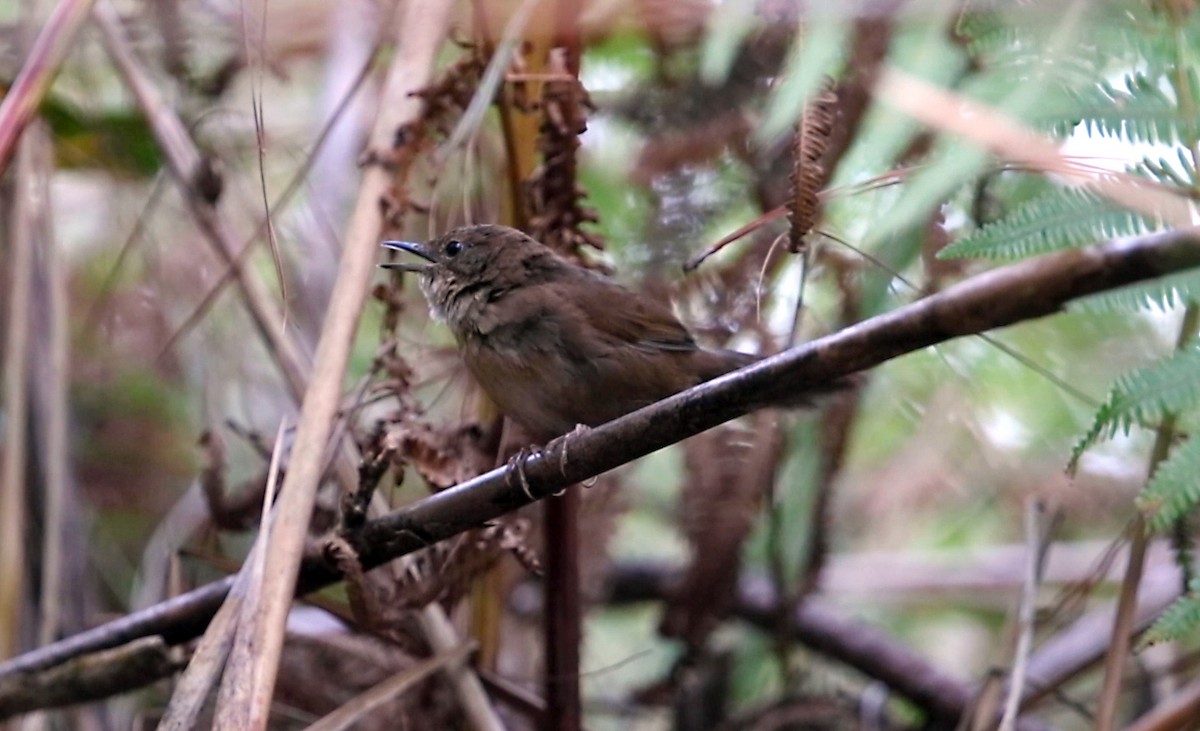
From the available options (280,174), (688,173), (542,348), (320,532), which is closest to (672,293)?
(688,173)

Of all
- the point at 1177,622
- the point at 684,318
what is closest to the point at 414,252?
the point at 684,318

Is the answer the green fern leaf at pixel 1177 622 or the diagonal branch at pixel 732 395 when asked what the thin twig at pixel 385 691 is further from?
the green fern leaf at pixel 1177 622

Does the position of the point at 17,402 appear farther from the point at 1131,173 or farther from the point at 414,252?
the point at 1131,173

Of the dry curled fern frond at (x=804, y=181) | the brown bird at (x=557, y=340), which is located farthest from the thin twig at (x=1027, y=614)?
the dry curled fern frond at (x=804, y=181)

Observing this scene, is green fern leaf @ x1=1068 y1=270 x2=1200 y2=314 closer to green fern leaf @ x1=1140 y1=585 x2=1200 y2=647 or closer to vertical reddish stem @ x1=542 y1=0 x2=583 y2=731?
green fern leaf @ x1=1140 y1=585 x2=1200 y2=647

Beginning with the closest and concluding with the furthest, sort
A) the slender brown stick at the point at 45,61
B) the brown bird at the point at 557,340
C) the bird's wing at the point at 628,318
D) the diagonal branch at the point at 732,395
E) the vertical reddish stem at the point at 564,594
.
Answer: the diagonal branch at the point at 732,395 < the slender brown stick at the point at 45,61 < the vertical reddish stem at the point at 564,594 < the brown bird at the point at 557,340 < the bird's wing at the point at 628,318
